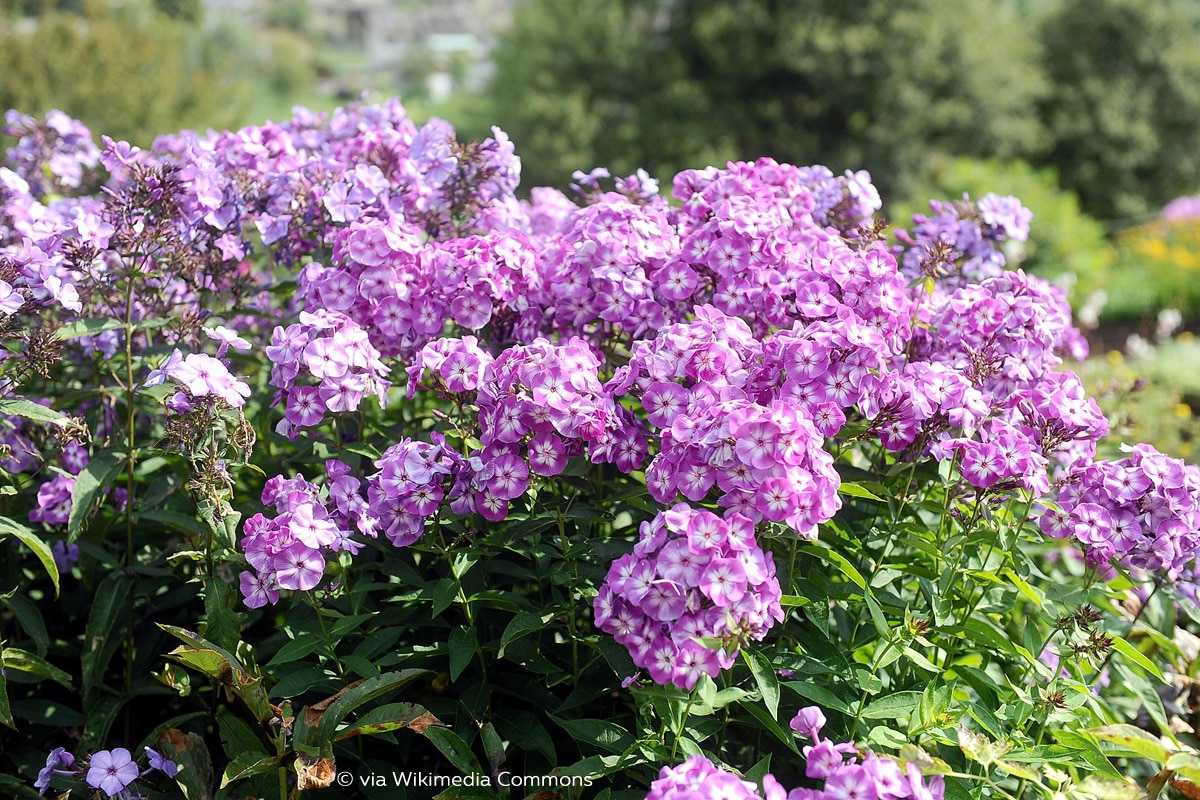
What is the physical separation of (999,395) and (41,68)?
16.2 metres

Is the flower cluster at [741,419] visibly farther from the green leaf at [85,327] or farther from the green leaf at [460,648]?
the green leaf at [85,327]

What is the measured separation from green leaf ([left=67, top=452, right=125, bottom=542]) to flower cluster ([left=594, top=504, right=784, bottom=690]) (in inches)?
45.9

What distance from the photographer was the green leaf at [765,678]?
1642 mm

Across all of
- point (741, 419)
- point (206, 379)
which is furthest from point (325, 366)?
point (741, 419)

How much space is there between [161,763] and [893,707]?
1380 mm

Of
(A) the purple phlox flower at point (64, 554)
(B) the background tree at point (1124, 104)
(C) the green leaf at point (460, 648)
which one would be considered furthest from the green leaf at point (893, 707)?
(B) the background tree at point (1124, 104)

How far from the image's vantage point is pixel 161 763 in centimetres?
196

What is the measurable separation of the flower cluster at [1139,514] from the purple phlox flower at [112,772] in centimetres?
177

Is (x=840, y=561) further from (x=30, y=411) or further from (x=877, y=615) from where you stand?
(x=30, y=411)

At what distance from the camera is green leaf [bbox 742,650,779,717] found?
5.39 ft

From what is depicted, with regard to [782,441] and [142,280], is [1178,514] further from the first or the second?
[142,280]

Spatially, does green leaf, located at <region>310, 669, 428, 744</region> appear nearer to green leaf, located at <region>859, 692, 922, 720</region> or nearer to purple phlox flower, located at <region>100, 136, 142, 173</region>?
green leaf, located at <region>859, 692, 922, 720</region>

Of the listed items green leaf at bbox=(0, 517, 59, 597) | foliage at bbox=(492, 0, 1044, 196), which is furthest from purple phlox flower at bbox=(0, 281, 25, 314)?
foliage at bbox=(492, 0, 1044, 196)

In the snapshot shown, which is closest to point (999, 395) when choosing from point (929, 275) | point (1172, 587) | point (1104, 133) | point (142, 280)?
point (929, 275)
